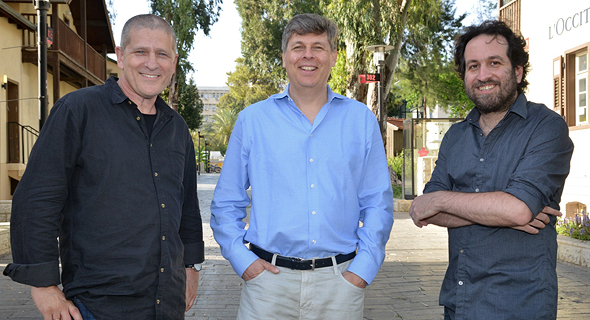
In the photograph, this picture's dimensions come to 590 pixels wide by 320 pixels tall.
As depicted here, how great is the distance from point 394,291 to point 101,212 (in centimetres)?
444

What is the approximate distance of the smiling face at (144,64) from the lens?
281 centimetres

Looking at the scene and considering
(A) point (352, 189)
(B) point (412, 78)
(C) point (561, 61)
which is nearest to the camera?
(A) point (352, 189)

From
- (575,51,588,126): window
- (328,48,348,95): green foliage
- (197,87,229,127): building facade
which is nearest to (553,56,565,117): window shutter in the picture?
(575,51,588,126): window

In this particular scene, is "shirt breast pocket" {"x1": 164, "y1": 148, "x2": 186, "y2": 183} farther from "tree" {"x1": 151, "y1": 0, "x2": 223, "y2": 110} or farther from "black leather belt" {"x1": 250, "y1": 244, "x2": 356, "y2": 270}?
"tree" {"x1": 151, "y1": 0, "x2": 223, "y2": 110}

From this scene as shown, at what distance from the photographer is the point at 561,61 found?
1196cm

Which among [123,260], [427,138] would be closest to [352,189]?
[123,260]


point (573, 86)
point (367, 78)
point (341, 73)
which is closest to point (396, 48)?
point (341, 73)

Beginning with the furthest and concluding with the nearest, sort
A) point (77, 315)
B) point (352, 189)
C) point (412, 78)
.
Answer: point (412, 78) → point (352, 189) → point (77, 315)

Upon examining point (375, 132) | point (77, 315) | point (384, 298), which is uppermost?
point (375, 132)

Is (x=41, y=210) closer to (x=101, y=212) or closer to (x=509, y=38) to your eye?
(x=101, y=212)

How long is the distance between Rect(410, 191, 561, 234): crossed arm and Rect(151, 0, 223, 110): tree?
25.3m

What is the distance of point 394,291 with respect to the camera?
6.33m

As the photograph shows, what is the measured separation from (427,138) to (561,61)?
410cm

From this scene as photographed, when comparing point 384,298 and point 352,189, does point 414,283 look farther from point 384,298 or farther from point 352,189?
point 352,189
